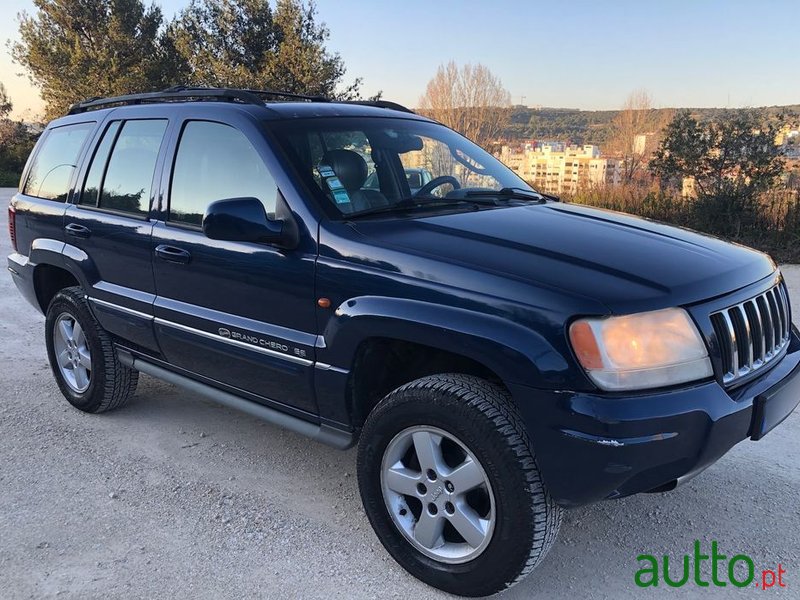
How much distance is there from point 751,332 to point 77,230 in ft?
11.9

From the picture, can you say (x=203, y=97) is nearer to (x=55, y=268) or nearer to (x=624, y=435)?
(x=55, y=268)

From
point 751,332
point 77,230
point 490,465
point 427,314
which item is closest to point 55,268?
point 77,230

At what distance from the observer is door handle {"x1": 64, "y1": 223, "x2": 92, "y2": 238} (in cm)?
398

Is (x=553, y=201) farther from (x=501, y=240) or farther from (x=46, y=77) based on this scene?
(x=46, y=77)

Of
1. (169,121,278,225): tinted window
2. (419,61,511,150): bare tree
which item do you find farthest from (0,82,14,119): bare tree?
(169,121,278,225): tinted window

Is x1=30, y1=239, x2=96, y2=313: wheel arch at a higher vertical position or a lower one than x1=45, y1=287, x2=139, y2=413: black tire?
higher

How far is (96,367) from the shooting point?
4.14 m

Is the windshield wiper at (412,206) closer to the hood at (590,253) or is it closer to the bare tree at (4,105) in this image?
the hood at (590,253)

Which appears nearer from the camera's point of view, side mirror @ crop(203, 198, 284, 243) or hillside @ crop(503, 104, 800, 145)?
side mirror @ crop(203, 198, 284, 243)

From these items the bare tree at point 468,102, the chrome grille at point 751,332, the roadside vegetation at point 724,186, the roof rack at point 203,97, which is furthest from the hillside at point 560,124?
the chrome grille at point 751,332

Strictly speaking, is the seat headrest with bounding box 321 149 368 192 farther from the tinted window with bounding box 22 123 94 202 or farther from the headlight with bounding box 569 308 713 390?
the tinted window with bounding box 22 123 94 202

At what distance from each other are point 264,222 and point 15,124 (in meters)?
35.1

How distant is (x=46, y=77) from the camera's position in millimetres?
26688

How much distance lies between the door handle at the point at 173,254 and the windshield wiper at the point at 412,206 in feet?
3.05
